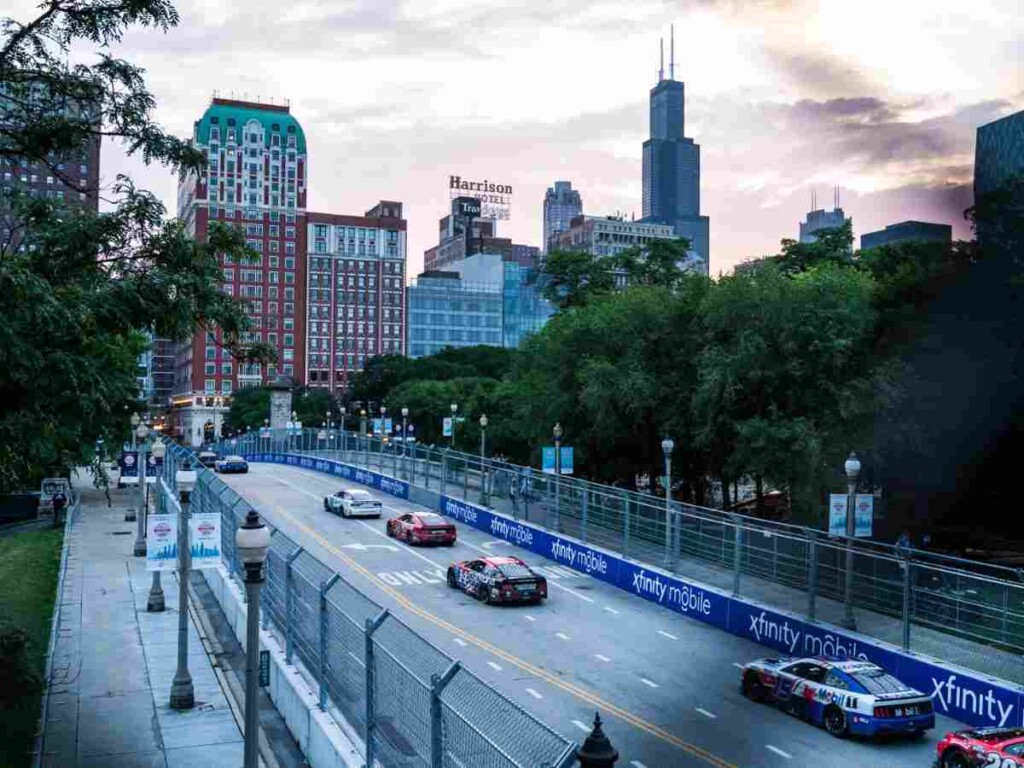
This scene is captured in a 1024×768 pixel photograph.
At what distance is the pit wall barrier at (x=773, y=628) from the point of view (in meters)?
18.3

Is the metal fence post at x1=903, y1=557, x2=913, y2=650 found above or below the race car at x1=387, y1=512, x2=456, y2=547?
above

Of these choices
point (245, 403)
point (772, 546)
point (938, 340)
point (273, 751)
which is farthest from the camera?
point (245, 403)

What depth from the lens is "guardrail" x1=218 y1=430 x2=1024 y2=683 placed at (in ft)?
62.4

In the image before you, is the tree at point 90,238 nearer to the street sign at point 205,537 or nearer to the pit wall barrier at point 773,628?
the street sign at point 205,537

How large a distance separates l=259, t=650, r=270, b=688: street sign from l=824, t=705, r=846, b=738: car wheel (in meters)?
10.1

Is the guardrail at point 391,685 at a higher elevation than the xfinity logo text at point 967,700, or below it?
higher

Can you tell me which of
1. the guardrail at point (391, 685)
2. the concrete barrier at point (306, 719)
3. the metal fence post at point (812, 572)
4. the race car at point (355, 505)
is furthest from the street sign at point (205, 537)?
the race car at point (355, 505)

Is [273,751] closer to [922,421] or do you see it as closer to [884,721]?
[884,721]

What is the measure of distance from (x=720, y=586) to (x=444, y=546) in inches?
563

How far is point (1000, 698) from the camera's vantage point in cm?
1783

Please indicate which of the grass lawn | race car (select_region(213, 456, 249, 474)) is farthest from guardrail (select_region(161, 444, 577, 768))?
race car (select_region(213, 456, 249, 474))

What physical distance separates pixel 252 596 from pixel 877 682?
37.3 ft

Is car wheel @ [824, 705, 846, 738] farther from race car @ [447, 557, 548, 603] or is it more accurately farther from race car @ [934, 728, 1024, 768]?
race car @ [447, 557, 548, 603]

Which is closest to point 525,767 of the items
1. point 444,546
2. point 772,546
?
point 772,546
